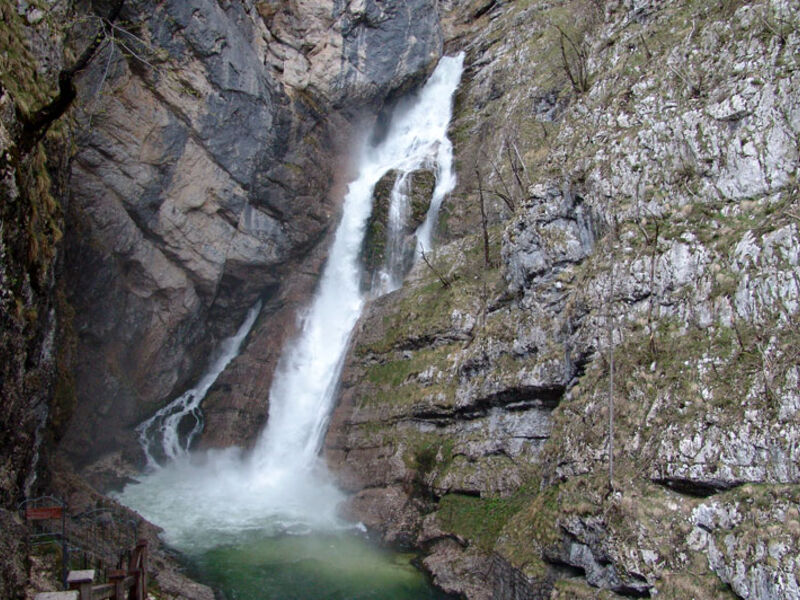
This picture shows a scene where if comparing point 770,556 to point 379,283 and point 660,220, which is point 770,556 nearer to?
point 660,220

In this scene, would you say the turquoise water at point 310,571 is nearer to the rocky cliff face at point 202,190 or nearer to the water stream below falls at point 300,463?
the water stream below falls at point 300,463

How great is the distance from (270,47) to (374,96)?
22.3 feet

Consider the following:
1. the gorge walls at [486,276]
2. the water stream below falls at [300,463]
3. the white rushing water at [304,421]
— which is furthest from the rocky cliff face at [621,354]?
the white rushing water at [304,421]

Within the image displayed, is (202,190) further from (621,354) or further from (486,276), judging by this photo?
(621,354)

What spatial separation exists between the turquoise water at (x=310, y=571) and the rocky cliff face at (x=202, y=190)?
9554 mm

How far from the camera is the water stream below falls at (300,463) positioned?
18609 millimetres

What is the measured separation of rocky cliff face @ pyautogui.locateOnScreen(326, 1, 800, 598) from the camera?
39.6 ft

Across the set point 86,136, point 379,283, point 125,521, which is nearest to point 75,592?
point 125,521

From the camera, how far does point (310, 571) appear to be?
59.3 ft

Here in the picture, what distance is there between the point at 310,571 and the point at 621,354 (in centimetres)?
1104

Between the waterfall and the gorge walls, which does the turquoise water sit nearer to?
the gorge walls

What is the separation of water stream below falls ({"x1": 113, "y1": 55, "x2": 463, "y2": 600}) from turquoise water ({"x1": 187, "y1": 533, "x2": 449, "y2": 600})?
50mm

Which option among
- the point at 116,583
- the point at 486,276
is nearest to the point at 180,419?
the point at 486,276

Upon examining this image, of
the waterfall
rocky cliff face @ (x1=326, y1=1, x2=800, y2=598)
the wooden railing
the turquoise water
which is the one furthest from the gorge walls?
the wooden railing
